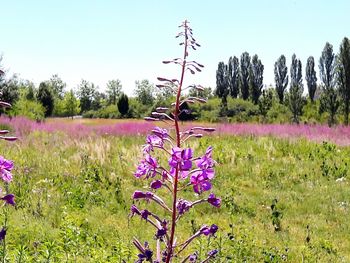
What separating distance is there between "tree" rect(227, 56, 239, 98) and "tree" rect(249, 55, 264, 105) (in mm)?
2775

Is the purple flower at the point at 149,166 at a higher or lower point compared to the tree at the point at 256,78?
lower

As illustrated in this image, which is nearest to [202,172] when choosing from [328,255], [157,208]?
[328,255]

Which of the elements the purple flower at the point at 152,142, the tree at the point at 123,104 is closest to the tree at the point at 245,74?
the tree at the point at 123,104

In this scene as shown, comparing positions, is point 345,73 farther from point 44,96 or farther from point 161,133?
point 161,133

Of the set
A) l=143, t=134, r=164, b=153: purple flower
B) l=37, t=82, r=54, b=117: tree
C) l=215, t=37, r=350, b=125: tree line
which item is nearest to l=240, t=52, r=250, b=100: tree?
l=215, t=37, r=350, b=125: tree line

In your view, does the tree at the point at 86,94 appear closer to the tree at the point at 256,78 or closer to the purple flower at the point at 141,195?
the tree at the point at 256,78

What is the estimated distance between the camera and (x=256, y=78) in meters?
56.6

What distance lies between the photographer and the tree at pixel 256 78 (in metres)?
53.9

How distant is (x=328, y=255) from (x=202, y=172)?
4.59 meters

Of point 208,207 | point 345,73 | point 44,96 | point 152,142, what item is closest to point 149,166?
point 152,142

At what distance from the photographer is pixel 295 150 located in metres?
12.6

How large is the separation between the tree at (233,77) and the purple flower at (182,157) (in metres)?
59.5

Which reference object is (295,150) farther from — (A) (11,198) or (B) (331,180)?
(A) (11,198)

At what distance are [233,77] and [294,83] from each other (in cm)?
1063
